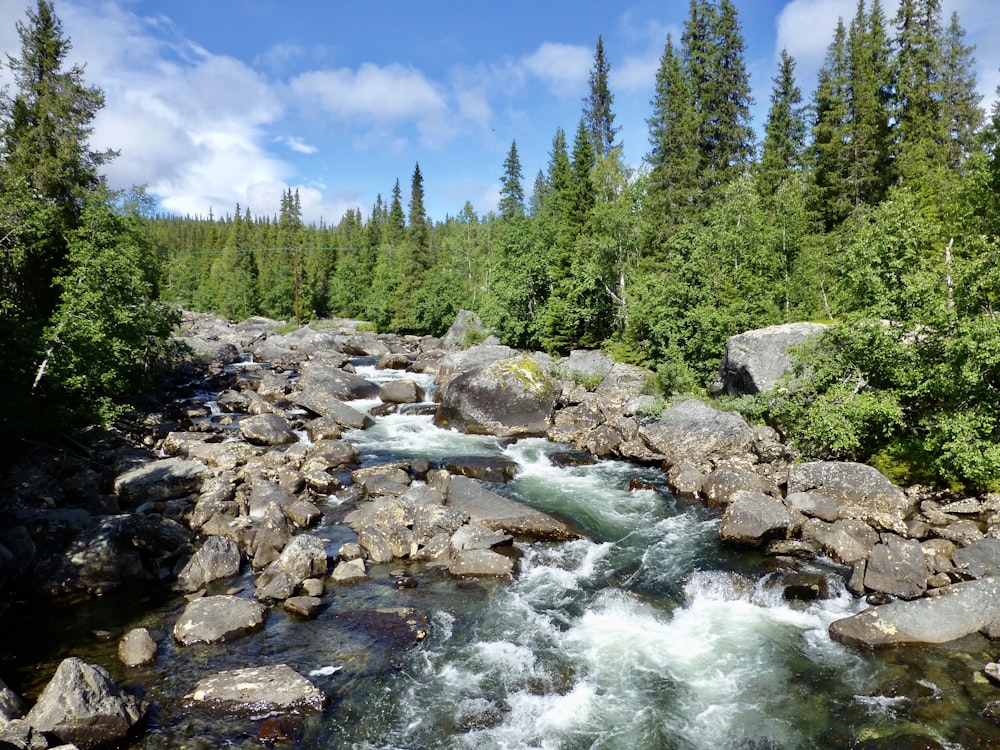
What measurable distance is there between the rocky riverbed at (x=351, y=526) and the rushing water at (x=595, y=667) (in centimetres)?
34

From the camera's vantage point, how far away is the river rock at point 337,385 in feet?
104

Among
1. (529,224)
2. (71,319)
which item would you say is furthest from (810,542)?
(529,224)

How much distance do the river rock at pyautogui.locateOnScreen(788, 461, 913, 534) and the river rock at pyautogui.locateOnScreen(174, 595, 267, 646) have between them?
14.5 meters

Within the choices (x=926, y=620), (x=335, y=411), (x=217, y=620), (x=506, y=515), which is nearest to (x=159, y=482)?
(x=217, y=620)

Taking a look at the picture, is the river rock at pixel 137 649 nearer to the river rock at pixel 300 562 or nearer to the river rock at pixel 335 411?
the river rock at pixel 300 562

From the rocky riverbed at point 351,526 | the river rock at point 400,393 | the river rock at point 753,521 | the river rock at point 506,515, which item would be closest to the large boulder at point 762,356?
the rocky riverbed at point 351,526

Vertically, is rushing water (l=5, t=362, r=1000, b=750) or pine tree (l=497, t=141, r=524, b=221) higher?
pine tree (l=497, t=141, r=524, b=221)

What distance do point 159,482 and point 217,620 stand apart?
326 inches

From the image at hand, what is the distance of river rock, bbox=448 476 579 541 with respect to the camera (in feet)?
51.4

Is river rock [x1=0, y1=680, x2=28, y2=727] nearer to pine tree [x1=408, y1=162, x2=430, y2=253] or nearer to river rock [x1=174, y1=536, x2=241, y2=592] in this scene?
river rock [x1=174, y1=536, x2=241, y2=592]

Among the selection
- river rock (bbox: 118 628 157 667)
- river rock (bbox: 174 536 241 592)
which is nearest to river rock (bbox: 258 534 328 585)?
river rock (bbox: 174 536 241 592)

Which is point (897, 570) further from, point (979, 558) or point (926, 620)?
point (979, 558)

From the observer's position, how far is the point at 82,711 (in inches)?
313

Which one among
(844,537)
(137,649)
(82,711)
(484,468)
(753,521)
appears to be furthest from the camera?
(484,468)
